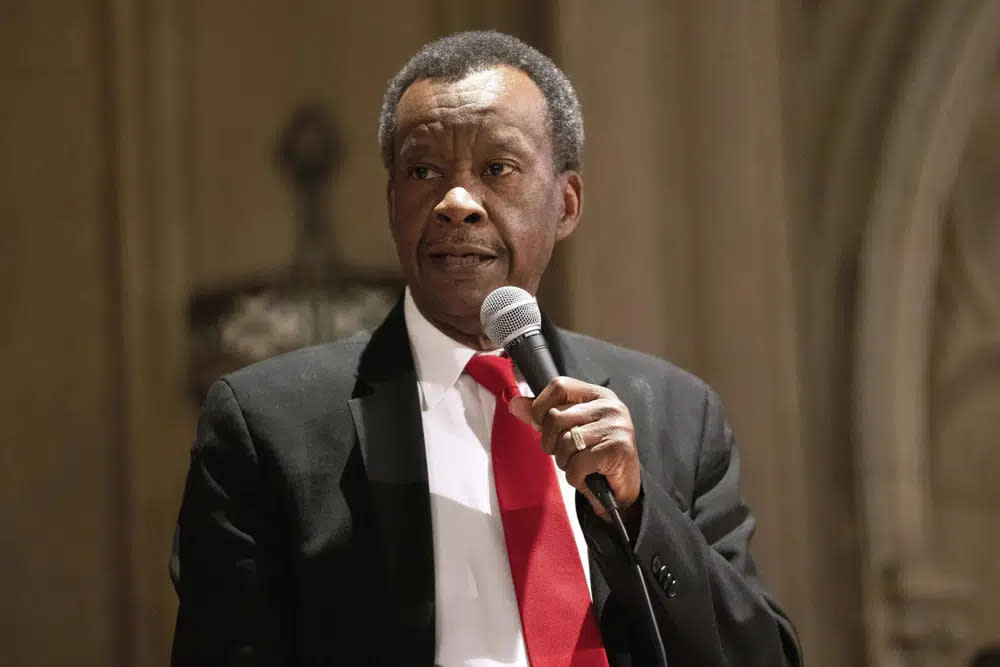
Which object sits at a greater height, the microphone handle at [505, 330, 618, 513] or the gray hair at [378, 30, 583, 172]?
the gray hair at [378, 30, 583, 172]

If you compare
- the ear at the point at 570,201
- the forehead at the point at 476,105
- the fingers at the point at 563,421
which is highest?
the forehead at the point at 476,105

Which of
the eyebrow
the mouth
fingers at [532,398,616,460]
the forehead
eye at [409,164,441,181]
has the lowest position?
fingers at [532,398,616,460]

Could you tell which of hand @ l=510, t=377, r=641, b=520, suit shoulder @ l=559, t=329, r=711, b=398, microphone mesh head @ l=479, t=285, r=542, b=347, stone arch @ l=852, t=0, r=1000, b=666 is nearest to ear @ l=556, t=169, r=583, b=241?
suit shoulder @ l=559, t=329, r=711, b=398

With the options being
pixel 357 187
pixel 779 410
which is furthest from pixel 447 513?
pixel 357 187

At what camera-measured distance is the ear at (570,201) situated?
2178mm

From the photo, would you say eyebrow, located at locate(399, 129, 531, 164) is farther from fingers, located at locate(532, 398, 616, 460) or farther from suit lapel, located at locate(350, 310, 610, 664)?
fingers, located at locate(532, 398, 616, 460)

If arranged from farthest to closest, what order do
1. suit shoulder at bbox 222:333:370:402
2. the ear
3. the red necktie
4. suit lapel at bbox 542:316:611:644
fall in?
the ear, suit lapel at bbox 542:316:611:644, suit shoulder at bbox 222:333:370:402, the red necktie

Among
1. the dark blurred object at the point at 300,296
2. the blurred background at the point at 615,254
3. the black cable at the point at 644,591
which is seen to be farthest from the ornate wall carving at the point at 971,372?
the black cable at the point at 644,591

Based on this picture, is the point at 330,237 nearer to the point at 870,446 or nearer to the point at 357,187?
the point at 357,187

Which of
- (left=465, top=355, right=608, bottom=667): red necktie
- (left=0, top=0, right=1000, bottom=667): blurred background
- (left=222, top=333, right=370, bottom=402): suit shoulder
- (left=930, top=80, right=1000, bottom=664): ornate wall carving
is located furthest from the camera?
(left=930, top=80, right=1000, bottom=664): ornate wall carving

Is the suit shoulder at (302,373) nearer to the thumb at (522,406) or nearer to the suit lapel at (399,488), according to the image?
the suit lapel at (399,488)

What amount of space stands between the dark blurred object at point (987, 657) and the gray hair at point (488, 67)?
1915 millimetres

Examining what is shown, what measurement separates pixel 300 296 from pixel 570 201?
1.29 metres

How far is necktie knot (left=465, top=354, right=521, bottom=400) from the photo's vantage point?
1.96 m
